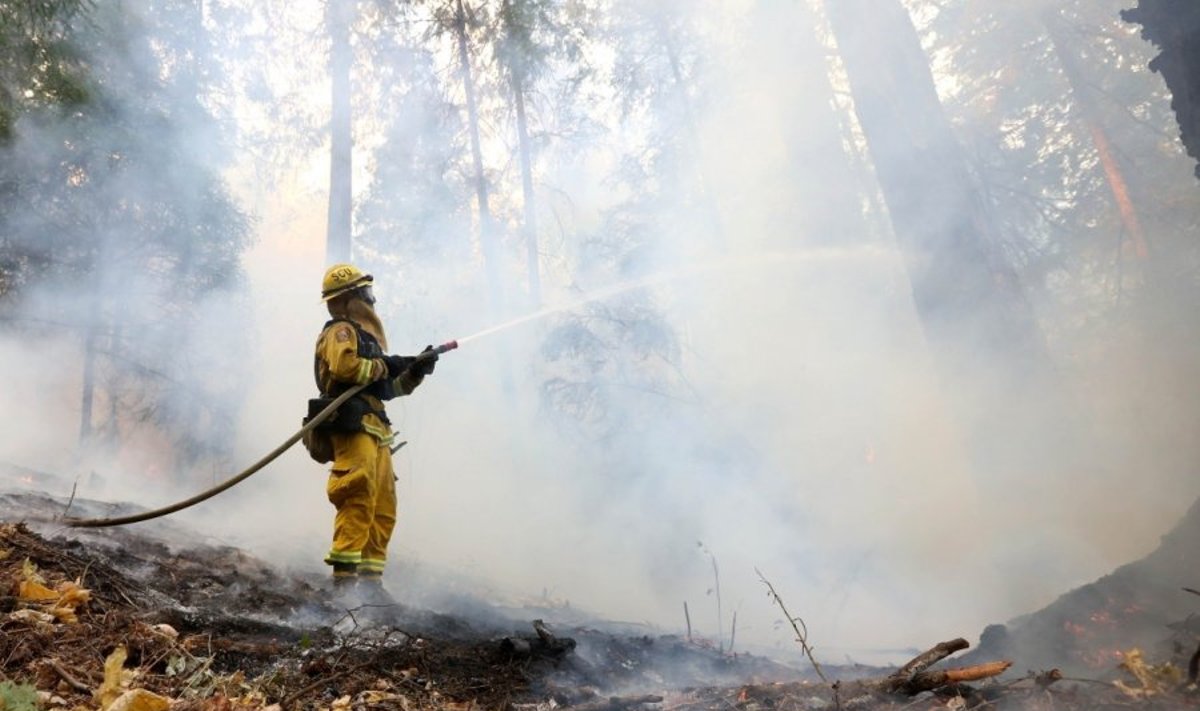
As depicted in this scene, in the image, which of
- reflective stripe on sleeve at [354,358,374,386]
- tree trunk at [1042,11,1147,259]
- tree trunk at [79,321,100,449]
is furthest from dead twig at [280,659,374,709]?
tree trunk at [1042,11,1147,259]

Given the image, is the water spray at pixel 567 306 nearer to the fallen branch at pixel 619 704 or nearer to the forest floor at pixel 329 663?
the forest floor at pixel 329 663

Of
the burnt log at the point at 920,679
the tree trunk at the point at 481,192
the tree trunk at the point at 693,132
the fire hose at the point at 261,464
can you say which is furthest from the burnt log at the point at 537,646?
the tree trunk at the point at 693,132

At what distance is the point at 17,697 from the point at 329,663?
1179 millimetres

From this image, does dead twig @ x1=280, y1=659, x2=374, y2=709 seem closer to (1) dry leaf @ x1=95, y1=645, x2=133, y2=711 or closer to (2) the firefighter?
(1) dry leaf @ x1=95, y1=645, x2=133, y2=711

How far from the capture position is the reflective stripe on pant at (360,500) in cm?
421

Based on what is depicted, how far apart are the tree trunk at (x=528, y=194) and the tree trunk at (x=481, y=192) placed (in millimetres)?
601

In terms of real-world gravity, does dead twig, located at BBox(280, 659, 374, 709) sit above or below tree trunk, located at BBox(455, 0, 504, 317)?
below

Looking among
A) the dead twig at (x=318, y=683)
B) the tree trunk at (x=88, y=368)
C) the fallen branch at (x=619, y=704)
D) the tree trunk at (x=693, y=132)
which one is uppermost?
the tree trunk at (x=693, y=132)

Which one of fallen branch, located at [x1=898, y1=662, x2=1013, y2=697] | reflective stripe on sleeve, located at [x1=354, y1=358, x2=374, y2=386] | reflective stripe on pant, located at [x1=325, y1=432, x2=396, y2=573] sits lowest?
fallen branch, located at [x1=898, y1=662, x2=1013, y2=697]

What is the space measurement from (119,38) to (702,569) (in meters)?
10.4

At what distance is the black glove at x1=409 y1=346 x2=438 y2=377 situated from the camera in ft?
14.8

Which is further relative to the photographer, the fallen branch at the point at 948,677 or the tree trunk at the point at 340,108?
the tree trunk at the point at 340,108

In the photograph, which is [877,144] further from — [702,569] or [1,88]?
[1,88]

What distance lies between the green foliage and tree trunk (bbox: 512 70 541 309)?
10.5m
